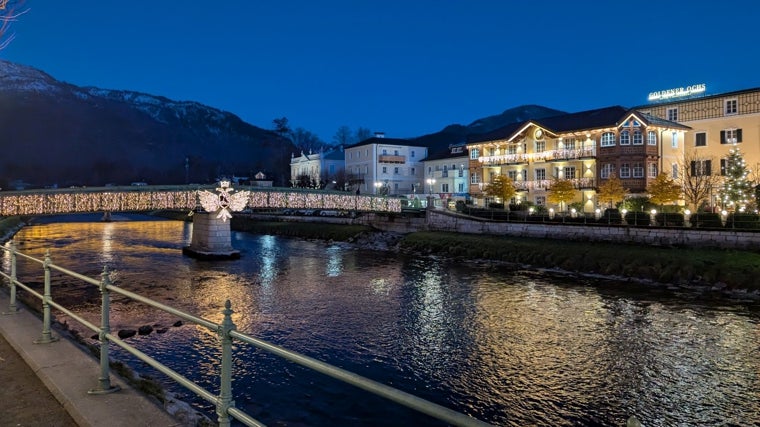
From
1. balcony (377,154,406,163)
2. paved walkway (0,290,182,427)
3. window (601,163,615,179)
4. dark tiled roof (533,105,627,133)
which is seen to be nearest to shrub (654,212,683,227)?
window (601,163,615,179)

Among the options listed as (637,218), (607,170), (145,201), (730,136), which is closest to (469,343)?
(637,218)

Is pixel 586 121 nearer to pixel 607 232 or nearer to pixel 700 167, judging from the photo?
pixel 700 167

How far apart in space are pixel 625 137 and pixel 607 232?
18.6 meters

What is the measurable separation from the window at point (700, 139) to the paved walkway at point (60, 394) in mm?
59318

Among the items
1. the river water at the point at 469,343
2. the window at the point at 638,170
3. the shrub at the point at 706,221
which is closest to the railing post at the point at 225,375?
the river water at the point at 469,343

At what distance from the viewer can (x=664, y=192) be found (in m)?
45.4

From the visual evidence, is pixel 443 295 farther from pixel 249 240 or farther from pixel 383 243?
pixel 249 240

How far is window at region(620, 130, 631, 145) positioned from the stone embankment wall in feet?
54.7

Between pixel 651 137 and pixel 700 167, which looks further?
pixel 651 137

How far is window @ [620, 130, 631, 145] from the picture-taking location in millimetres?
52250

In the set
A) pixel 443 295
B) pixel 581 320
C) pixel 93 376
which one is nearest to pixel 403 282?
pixel 443 295

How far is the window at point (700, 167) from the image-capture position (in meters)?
51.6

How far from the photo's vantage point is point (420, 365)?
15.4 meters

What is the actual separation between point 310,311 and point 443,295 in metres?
7.21
